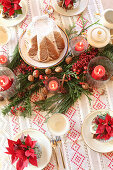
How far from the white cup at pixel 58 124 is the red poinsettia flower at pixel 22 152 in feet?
0.47

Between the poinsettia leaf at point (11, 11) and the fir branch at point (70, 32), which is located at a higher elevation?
the poinsettia leaf at point (11, 11)

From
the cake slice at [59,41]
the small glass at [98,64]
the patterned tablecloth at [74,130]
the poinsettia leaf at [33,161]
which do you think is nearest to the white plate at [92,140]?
the patterned tablecloth at [74,130]

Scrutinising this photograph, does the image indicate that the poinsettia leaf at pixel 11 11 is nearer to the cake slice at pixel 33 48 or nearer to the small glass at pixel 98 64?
the cake slice at pixel 33 48

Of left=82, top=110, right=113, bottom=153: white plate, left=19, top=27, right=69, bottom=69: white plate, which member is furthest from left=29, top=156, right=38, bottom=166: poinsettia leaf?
left=19, top=27, right=69, bottom=69: white plate

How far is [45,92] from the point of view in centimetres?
112

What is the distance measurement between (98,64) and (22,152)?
597 mm

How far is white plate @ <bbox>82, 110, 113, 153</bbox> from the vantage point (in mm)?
1021

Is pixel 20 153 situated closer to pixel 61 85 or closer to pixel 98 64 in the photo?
pixel 61 85

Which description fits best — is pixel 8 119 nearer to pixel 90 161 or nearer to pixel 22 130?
pixel 22 130

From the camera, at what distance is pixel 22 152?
0.91 meters

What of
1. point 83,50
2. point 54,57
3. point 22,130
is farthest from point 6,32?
point 22,130

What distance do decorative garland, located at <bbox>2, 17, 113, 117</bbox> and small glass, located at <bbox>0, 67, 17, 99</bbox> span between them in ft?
0.11

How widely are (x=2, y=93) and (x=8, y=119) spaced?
0.48 feet

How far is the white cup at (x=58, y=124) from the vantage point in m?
1.03
